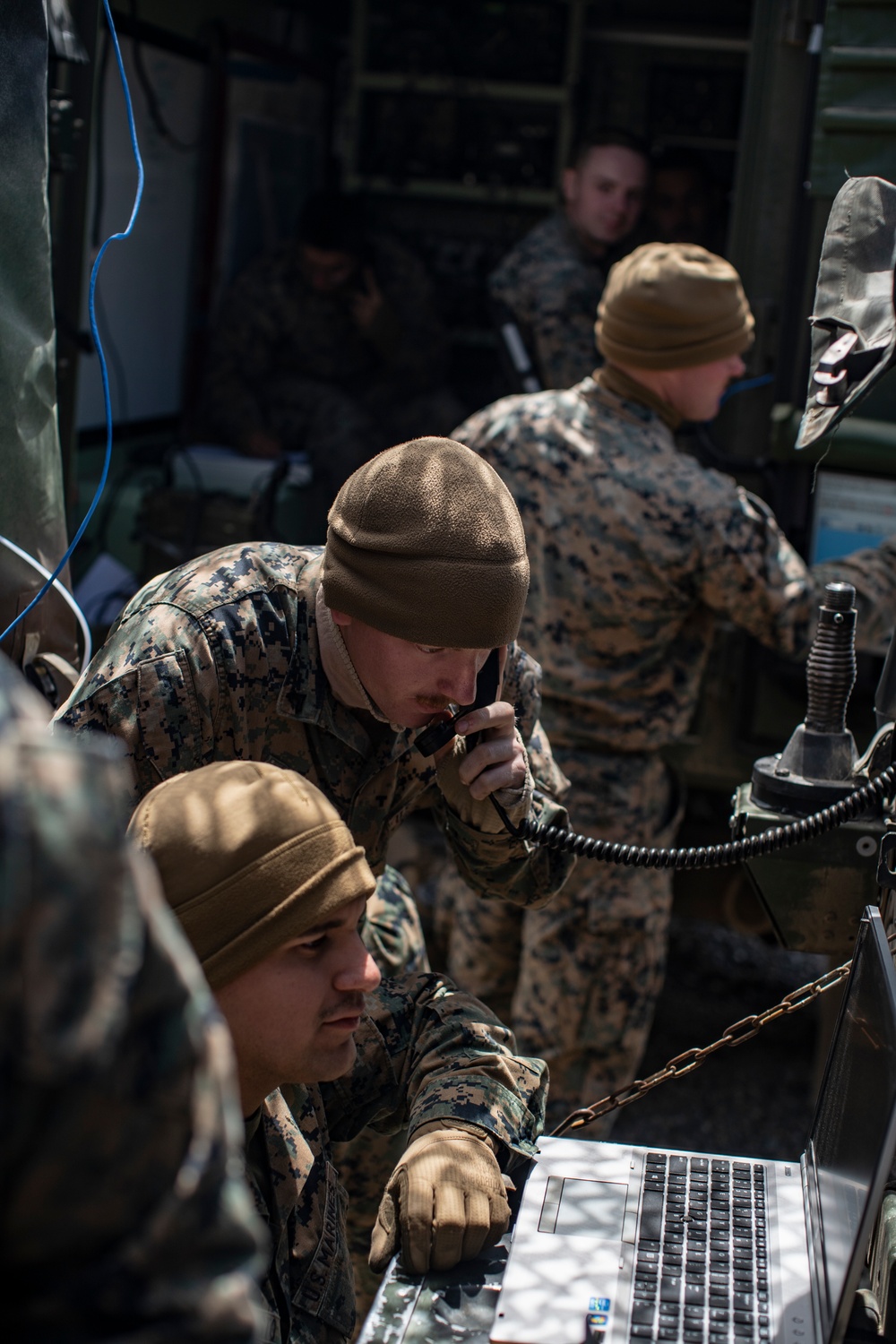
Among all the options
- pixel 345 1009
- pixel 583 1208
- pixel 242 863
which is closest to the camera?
pixel 242 863

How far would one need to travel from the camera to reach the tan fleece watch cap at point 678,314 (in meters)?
3.18

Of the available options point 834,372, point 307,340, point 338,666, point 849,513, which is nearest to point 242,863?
point 338,666

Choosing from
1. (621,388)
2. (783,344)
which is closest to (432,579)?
(621,388)

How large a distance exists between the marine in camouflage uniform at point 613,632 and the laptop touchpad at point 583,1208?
169 centimetres

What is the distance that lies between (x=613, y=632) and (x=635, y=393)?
55cm

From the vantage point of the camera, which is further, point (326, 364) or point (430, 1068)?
point (326, 364)

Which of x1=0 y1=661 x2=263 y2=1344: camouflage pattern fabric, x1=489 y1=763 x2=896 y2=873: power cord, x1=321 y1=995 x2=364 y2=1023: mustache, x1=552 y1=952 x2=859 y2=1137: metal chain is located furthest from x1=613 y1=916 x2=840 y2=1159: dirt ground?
x1=0 y1=661 x2=263 y2=1344: camouflage pattern fabric

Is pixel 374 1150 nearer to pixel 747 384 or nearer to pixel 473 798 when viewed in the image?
pixel 473 798

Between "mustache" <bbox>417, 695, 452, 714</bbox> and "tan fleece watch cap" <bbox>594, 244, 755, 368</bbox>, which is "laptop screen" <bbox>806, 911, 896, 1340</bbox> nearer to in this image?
"mustache" <bbox>417, 695, 452, 714</bbox>

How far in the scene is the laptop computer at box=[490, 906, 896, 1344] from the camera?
1308mm

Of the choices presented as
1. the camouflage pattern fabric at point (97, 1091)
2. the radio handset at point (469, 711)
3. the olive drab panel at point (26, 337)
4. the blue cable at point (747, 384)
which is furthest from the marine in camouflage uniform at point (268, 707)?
the blue cable at point (747, 384)

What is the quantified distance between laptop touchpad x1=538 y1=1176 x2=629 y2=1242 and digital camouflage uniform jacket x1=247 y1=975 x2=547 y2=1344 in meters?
0.08

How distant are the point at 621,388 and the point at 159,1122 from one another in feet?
9.09

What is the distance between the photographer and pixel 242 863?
131cm
